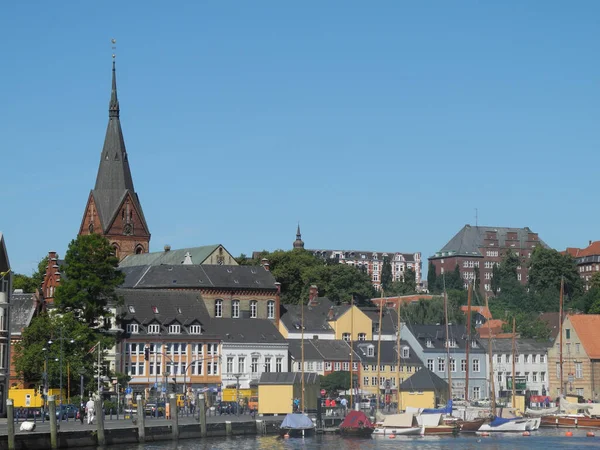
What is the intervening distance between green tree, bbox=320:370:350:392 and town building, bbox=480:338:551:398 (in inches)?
952

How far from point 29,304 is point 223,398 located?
1961 cm

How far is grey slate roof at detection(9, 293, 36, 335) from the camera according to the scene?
110750 mm

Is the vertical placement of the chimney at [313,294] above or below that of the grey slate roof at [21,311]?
above

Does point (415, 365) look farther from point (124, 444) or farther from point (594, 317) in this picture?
point (124, 444)

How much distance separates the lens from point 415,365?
14250 cm

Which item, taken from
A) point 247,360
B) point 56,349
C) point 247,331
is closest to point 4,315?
point 56,349

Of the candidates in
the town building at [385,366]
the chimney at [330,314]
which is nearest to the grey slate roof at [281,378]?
the town building at [385,366]

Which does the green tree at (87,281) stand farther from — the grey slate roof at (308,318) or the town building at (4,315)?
the grey slate roof at (308,318)

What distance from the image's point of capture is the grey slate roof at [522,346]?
151425 mm

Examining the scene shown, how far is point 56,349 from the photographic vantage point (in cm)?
10138

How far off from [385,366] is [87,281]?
1732 inches

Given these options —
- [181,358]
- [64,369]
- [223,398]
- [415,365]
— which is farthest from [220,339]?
[64,369]

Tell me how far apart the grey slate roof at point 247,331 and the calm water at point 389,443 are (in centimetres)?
4475

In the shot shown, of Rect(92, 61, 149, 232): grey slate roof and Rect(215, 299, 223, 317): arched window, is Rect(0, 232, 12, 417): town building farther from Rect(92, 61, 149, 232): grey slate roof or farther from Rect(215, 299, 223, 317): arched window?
Rect(92, 61, 149, 232): grey slate roof
